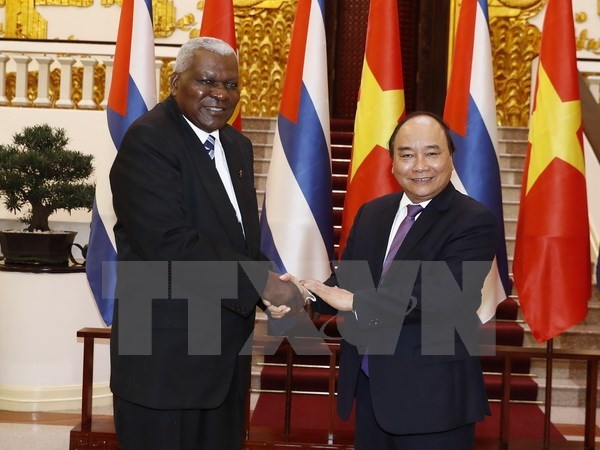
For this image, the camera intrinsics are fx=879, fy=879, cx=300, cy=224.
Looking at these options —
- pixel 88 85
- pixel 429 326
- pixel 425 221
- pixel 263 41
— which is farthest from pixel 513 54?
pixel 429 326

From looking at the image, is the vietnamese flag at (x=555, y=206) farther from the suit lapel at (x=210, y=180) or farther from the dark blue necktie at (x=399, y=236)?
the suit lapel at (x=210, y=180)

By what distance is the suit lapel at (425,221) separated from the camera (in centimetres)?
230

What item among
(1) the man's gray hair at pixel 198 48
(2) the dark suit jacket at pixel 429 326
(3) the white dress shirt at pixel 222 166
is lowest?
(2) the dark suit jacket at pixel 429 326

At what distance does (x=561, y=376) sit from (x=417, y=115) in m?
3.44

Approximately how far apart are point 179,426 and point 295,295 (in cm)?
52

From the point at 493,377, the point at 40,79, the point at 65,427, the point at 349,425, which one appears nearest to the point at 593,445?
the point at 349,425

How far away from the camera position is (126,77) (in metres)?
Answer: 4.07

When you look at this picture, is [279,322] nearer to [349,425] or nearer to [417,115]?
[349,425]

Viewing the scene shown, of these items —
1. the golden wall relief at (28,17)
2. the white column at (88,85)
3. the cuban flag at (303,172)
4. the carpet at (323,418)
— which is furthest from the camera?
the golden wall relief at (28,17)

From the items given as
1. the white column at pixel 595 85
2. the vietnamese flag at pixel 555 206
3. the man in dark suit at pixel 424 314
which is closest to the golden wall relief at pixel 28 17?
the white column at pixel 595 85

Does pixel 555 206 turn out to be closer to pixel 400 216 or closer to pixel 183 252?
pixel 400 216

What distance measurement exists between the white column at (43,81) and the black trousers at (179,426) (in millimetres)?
4863

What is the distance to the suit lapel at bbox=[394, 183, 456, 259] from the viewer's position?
7.54ft

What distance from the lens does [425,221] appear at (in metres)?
2.32
